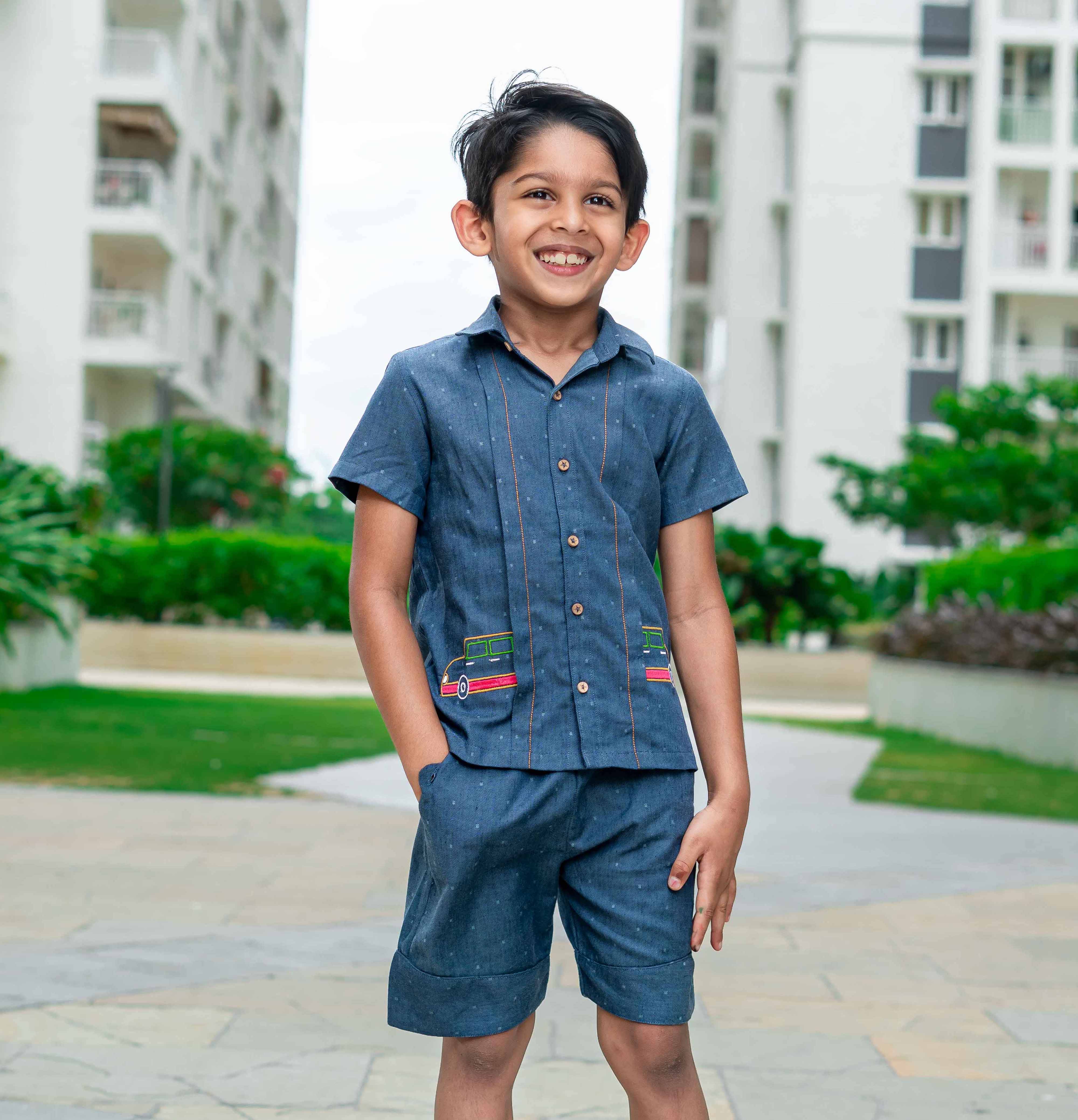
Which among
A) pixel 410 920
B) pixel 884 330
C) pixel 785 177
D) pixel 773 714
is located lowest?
pixel 773 714

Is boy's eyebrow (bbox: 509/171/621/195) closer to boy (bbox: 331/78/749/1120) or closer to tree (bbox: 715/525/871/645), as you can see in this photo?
boy (bbox: 331/78/749/1120)

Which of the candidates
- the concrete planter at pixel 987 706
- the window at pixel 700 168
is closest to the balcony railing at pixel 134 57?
the window at pixel 700 168

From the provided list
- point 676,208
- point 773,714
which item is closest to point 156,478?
point 773,714

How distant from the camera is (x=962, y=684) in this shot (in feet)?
46.3

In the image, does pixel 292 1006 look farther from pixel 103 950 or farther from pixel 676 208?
pixel 676 208

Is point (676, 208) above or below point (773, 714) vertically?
above

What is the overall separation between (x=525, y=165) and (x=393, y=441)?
438 millimetres

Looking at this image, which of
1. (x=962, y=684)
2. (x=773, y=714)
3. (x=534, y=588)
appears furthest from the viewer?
(x=773, y=714)

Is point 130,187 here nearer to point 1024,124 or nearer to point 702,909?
point 1024,124

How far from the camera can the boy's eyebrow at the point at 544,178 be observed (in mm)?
2170

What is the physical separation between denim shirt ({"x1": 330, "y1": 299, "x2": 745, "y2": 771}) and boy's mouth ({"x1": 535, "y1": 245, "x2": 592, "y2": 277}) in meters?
0.11

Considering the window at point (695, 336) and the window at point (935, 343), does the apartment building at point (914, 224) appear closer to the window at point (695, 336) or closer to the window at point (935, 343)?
the window at point (935, 343)

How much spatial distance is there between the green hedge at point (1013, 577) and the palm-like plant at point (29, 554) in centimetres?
869

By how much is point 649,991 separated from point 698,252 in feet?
141
